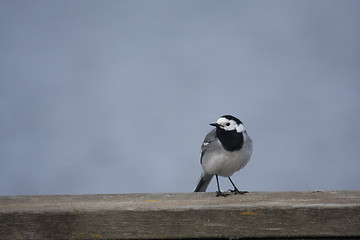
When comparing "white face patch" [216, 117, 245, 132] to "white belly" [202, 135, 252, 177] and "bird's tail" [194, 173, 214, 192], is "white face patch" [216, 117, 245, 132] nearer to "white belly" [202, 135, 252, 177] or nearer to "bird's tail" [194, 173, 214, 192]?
"white belly" [202, 135, 252, 177]

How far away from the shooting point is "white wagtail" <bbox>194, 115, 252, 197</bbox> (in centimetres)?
372

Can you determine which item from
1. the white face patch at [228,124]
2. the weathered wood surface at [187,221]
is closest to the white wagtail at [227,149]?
the white face patch at [228,124]

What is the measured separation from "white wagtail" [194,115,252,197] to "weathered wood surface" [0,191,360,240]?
5.77 ft

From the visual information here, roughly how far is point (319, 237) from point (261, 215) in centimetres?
26

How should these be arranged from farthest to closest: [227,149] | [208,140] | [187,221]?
[208,140] → [227,149] → [187,221]

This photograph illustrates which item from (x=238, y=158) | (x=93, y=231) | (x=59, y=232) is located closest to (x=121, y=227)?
(x=93, y=231)

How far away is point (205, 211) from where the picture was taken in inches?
75.0

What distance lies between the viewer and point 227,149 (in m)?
3.73

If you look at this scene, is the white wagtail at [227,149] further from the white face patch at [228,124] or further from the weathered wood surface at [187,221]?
the weathered wood surface at [187,221]

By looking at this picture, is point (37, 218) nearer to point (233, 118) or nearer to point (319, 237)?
point (319, 237)

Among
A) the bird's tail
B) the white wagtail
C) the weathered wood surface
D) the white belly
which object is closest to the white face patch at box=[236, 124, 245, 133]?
the white wagtail

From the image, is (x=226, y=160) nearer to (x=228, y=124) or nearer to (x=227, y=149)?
(x=227, y=149)

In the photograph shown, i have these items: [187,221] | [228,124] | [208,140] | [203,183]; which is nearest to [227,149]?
[228,124]

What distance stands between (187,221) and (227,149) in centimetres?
188
